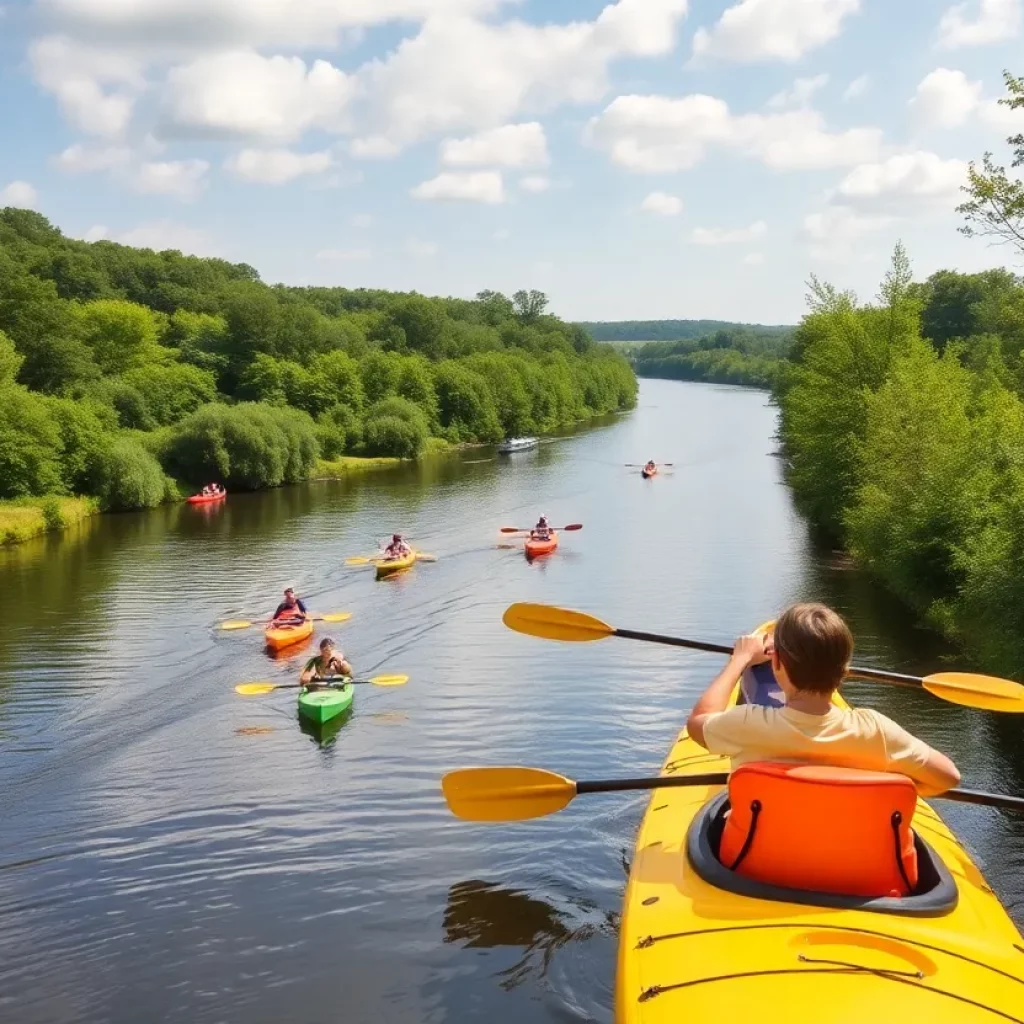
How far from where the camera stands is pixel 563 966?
27.0 feet

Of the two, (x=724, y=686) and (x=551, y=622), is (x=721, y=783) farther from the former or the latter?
(x=551, y=622)

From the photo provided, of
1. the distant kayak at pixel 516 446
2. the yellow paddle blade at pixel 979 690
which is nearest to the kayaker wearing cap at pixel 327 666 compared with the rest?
the yellow paddle blade at pixel 979 690

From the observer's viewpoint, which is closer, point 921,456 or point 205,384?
point 921,456

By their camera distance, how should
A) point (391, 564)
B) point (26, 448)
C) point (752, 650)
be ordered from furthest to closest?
point (26, 448) → point (391, 564) → point (752, 650)

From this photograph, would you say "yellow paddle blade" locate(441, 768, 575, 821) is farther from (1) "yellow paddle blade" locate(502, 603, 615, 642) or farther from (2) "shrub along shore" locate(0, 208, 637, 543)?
(2) "shrub along shore" locate(0, 208, 637, 543)

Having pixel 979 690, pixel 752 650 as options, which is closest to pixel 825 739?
pixel 752 650

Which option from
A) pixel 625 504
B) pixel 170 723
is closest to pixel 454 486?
pixel 625 504

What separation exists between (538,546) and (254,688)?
1429 cm

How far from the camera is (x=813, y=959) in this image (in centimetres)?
452

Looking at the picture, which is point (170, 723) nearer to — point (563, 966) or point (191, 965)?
point (191, 965)

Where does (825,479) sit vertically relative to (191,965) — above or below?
above

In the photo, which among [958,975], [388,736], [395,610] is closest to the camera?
[958,975]

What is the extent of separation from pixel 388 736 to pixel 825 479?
911 inches

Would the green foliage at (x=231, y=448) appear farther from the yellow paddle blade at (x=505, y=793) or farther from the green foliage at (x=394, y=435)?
the yellow paddle blade at (x=505, y=793)
